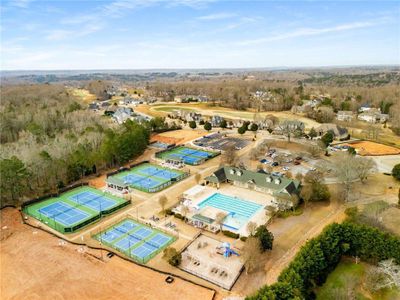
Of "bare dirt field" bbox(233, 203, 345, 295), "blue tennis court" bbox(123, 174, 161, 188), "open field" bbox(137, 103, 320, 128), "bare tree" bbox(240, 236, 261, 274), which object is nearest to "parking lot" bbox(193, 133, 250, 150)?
"blue tennis court" bbox(123, 174, 161, 188)

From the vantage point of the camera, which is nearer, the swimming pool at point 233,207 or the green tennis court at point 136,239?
the green tennis court at point 136,239

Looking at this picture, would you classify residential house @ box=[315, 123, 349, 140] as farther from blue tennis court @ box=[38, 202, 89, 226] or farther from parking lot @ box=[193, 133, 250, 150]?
blue tennis court @ box=[38, 202, 89, 226]

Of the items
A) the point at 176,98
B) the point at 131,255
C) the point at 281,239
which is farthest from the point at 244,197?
the point at 176,98

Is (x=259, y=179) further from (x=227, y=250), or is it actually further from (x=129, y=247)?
(x=129, y=247)

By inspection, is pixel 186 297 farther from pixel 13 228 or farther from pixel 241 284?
pixel 13 228

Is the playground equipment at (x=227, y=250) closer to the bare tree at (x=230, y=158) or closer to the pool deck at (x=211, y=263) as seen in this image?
the pool deck at (x=211, y=263)

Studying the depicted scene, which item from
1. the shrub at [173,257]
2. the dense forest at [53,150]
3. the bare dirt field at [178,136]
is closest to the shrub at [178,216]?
the shrub at [173,257]

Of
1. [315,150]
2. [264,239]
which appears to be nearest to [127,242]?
[264,239]
